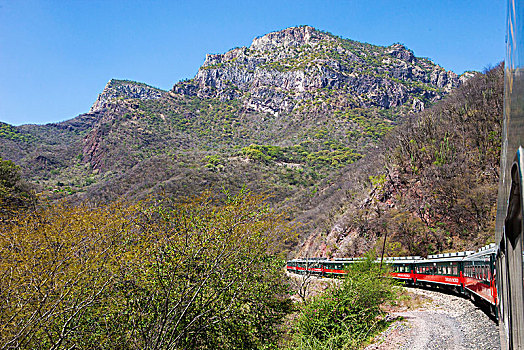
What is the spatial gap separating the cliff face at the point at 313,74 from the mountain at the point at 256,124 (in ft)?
1.69

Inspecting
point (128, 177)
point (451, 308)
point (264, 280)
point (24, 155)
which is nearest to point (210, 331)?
point (264, 280)

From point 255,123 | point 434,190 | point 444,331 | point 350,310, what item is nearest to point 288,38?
point 255,123

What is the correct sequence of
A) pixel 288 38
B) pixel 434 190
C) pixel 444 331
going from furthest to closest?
1. pixel 288 38
2. pixel 434 190
3. pixel 444 331

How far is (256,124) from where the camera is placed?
14288 cm

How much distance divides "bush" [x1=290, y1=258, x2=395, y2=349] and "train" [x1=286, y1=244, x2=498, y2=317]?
2.14m

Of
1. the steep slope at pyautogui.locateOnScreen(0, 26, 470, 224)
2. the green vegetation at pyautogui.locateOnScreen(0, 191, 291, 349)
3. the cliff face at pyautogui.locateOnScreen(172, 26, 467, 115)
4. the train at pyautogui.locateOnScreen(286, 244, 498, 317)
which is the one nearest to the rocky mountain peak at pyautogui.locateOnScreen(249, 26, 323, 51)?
the cliff face at pyautogui.locateOnScreen(172, 26, 467, 115)

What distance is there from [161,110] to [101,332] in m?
143

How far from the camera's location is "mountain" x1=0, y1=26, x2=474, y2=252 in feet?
290

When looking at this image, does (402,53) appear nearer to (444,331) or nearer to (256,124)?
(256,124)

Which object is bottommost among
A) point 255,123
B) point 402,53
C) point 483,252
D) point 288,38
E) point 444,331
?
point 444,331

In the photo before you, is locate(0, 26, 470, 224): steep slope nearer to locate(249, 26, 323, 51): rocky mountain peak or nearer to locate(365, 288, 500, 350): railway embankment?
locate(249, 26, 323, 51): rocky mountain peak

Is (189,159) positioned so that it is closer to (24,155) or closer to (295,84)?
(24,155)

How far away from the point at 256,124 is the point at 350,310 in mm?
128443

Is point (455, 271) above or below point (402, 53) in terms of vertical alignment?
below
